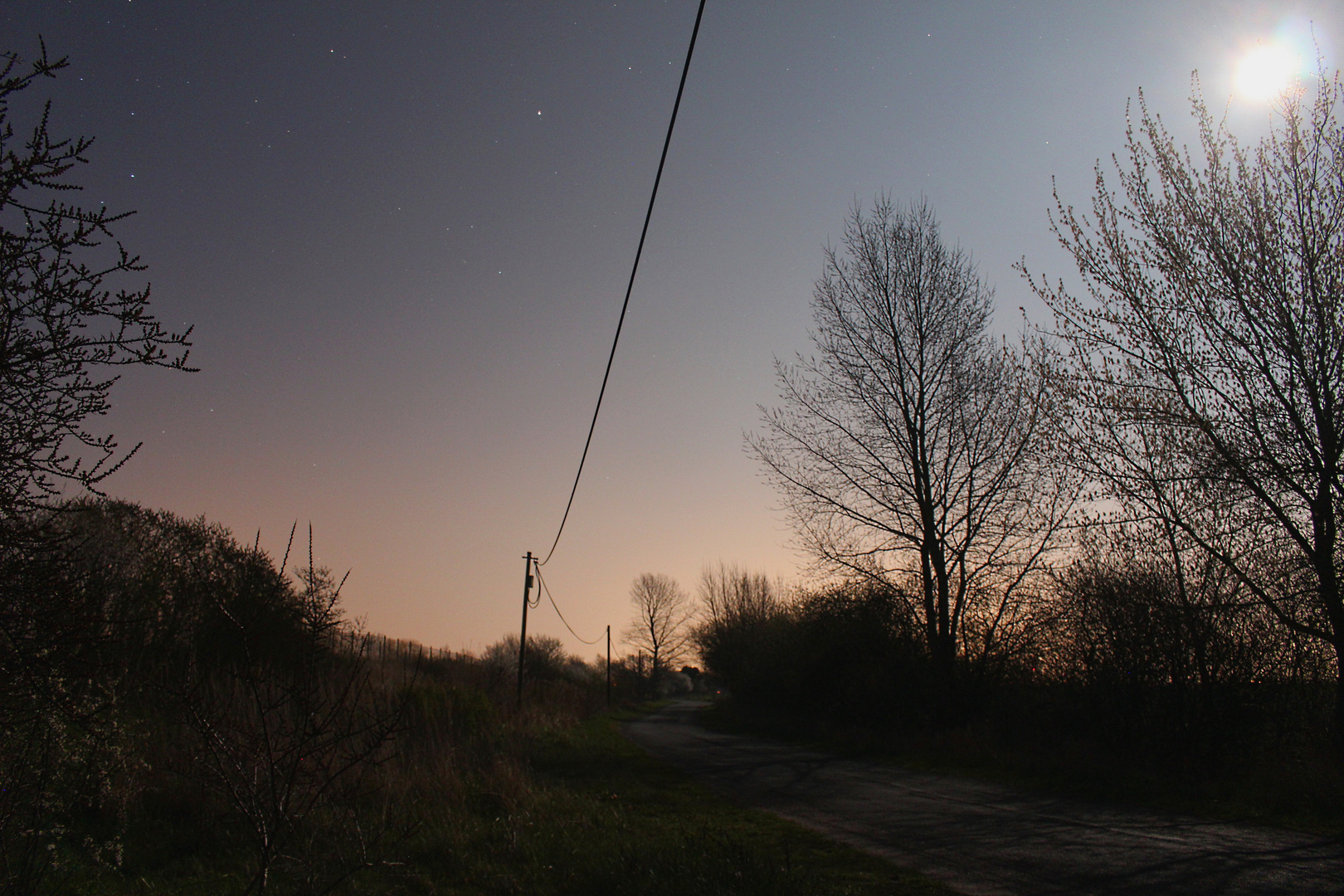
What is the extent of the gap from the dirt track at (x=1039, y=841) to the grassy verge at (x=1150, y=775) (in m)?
0.72

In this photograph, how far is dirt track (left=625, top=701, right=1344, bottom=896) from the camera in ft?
18.1

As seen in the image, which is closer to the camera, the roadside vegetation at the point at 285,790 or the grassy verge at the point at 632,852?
the roadside vegetation at the point at 285,790

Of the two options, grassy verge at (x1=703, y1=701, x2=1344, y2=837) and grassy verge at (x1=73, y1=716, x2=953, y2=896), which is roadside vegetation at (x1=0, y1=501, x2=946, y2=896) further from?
grassy verge at (x1=703, y1=701, x2=1344, y2=837)

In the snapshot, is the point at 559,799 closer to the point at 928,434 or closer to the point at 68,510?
the point at 68,510

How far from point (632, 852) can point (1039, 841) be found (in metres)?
4.03

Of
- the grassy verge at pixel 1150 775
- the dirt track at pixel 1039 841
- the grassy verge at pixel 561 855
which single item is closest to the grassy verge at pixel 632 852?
the grassy verge at pixel 561 855

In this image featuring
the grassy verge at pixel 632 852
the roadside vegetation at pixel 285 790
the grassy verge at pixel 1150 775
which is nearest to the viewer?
the roadside vegetation at pixel 285 790

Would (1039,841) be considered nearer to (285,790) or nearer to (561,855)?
(561,855)

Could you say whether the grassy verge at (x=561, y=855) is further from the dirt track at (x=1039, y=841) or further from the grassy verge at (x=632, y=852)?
the dirt track at (x=1039, y=841)

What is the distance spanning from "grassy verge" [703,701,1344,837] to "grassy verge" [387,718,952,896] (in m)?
4.88

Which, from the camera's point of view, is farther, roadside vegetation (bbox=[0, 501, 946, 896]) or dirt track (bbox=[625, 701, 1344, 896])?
dirt track (bbox=[625, 701, 1344, 896])

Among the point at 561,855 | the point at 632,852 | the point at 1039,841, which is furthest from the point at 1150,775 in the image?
the point at 561,855


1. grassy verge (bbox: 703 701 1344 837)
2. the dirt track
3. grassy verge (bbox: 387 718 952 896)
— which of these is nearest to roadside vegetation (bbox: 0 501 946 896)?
grassy verge (bbox: 387 718 952 896)

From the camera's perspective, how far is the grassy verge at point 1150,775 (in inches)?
314
